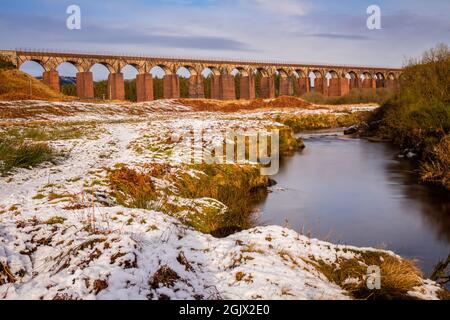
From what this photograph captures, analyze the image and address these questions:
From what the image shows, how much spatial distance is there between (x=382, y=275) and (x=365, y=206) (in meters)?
7.62

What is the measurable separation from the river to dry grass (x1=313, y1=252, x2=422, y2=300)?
46.0 inches

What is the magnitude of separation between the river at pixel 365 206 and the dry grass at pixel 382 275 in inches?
46.0

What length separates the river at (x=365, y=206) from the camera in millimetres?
9047

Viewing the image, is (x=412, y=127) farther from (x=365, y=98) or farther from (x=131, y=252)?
(x=365, y=98)

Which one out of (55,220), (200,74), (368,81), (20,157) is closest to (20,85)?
(200,74)

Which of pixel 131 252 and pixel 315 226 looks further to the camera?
pixel 315 226

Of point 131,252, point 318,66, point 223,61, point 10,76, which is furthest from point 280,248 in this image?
point 318,66

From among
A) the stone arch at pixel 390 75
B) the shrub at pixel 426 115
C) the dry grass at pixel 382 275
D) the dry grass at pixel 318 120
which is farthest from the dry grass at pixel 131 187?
the stone arch at pixel 390 75

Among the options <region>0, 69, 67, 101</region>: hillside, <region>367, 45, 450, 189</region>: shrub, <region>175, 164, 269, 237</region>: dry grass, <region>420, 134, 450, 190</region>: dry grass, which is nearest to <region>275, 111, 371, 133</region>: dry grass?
<region>367, 45, 450, 189</region>: shrub

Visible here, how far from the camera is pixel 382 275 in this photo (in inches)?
191

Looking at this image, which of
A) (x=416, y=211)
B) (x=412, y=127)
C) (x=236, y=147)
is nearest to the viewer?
(x=416, y=211)

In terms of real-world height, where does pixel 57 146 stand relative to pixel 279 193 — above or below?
above

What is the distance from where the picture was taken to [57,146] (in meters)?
13.7

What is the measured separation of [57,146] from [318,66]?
276 ft
